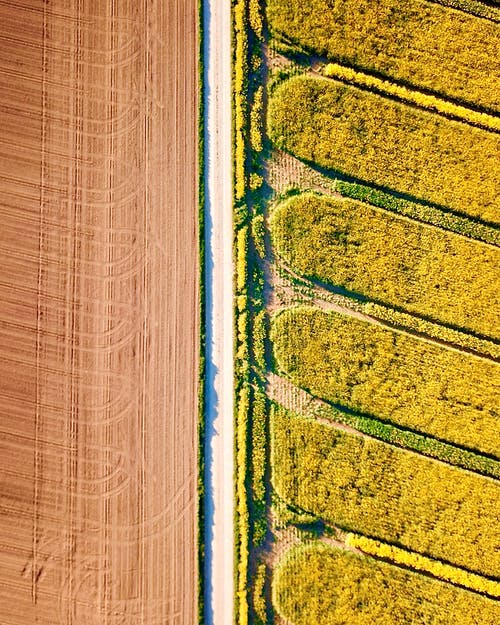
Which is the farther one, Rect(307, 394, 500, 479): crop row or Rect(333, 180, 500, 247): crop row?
Rect(333, 180, 500, 247): crop row

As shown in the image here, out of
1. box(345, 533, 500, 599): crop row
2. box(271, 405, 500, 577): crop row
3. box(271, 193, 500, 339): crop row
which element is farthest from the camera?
box(271, 193, 500, 339): crop row

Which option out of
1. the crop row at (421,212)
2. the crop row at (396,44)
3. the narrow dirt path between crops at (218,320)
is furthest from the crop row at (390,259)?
the crop row at (396,44)

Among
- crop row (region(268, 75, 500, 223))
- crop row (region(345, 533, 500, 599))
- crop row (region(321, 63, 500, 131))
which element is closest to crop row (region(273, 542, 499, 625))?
crop row (region(345, 533, 500, 599))

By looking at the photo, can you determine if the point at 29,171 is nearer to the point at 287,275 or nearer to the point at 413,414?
the point at 287,275

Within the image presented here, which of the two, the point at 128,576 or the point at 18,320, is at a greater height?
the point at 18,320

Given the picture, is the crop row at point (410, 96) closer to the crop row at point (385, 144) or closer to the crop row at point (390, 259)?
the crop row at point (385, 144)

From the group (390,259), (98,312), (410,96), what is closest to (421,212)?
(390,259)

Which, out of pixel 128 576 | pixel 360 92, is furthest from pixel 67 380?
pixel 360 92

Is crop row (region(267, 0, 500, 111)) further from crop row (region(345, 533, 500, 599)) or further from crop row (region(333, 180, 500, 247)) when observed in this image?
crop row (region(345, 533, 500, 599))
